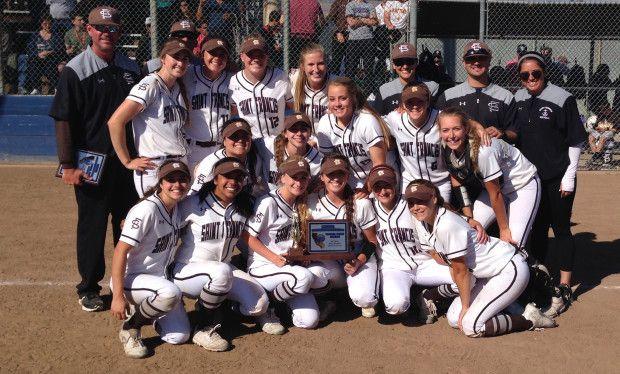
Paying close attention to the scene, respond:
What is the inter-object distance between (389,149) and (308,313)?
1.41m

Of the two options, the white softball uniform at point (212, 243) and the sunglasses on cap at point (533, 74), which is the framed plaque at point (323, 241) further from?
the sunglasses on cap at point (533, 74)

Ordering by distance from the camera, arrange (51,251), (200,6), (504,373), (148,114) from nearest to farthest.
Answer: (504,373), (148,114), (51,251), (200,6)

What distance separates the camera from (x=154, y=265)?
5.29 metres

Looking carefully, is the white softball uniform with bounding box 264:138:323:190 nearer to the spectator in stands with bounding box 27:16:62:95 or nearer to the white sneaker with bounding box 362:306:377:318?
the white sneaker with bounding box 362:306:377:318

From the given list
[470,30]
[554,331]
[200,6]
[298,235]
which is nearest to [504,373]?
[554,331]

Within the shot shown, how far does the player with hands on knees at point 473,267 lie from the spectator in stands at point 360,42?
6.28m

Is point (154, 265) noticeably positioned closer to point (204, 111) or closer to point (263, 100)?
point (204, 111)

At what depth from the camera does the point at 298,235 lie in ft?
18.9

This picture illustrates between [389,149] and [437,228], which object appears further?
[389,149]

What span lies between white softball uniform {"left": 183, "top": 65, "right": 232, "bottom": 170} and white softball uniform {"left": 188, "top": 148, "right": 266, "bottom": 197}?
0.18m

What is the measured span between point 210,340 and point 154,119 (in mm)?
1584

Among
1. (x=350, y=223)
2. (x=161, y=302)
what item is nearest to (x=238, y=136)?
(x=350, y=223)

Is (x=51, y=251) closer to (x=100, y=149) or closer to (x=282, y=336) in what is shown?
(x=100, y=149)

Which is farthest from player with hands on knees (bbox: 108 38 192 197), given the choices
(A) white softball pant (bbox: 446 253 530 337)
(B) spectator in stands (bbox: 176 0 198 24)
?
(B) spectator in stands (bbox: 176 0 198 24)
